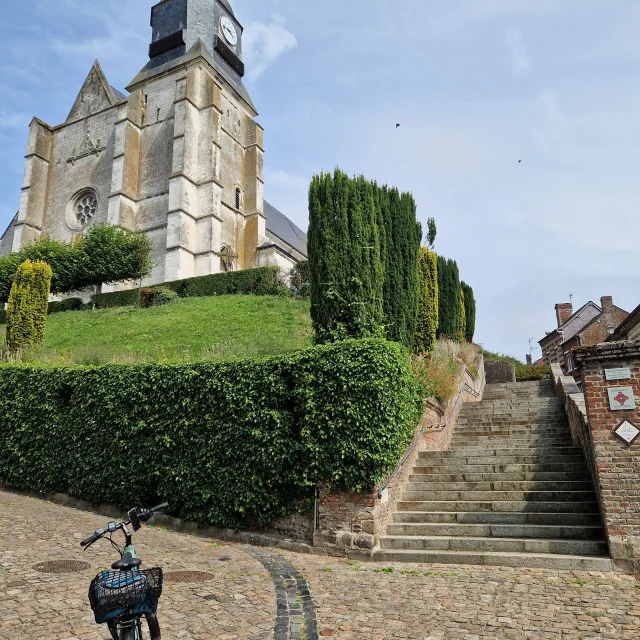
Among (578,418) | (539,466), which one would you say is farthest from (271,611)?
(578,418)

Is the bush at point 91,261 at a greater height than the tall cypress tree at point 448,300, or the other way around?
the bush at point 91,261

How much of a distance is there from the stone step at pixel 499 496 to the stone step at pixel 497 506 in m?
0.08

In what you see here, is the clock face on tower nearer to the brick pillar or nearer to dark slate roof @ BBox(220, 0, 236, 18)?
dark slate roof @ BBox(220, 0, 236, 18)

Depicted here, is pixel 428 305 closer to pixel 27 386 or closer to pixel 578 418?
pixel 578 418

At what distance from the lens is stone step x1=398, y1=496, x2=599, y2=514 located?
24.3 feet

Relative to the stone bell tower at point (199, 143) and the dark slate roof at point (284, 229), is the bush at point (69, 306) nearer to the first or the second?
the stone bell tower at point (199, 143)

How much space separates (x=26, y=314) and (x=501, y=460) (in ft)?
50.4

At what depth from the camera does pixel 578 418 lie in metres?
A: 8.71

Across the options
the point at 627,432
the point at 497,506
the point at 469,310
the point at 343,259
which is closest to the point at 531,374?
the point at 469,310

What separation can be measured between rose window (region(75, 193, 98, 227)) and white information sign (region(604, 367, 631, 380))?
39625mm

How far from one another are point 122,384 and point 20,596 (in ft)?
15.7

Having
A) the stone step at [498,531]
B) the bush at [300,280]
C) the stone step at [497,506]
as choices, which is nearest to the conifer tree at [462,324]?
the bush at [300,280]

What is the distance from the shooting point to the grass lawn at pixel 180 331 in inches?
572

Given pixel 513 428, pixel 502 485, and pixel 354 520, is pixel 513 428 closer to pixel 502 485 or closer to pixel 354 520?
pixel 502 485
